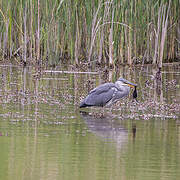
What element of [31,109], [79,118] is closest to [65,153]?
[79,118]

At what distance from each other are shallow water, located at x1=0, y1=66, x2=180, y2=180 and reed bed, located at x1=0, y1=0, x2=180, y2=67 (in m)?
2.74

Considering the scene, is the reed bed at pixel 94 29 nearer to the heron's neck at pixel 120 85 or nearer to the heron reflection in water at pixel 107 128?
the heron's neck at pixel 120 85

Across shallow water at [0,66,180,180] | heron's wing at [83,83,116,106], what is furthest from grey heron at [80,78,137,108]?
shallow water at [0,66,180,180]

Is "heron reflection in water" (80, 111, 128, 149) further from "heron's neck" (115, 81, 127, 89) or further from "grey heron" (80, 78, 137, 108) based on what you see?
"heron's neck" (115, 81, 127, 89)

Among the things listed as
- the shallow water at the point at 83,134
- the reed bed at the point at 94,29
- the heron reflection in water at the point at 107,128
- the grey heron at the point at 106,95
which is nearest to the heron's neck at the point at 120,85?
the grey heron at the point at 106,95

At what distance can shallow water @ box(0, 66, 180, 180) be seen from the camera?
4.74m

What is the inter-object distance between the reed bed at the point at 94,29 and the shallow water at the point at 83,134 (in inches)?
108

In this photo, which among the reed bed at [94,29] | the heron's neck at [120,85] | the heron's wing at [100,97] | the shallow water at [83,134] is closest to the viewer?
the shallow water at [83,134]

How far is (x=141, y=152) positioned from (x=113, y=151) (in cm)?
25

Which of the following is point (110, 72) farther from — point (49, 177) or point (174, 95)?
point (49, 177)

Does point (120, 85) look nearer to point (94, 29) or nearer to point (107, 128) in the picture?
point (107, 128)

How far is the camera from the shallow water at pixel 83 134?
4.74 m

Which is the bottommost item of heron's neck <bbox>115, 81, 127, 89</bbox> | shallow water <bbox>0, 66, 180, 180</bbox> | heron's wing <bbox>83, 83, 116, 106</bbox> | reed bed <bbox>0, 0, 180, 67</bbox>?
shallow water <bbox>0, 66, 180, 180</bbox>

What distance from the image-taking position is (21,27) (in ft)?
50.6
